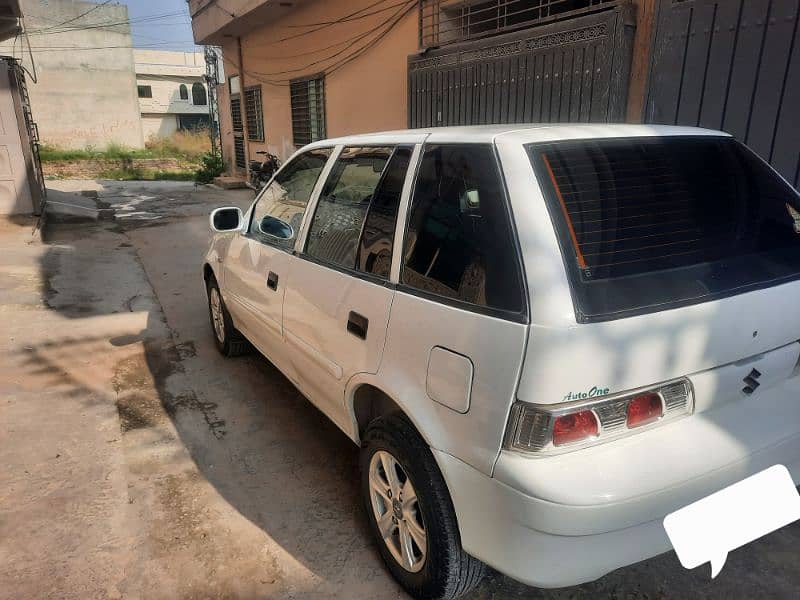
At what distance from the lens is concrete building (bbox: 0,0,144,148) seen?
96.2 feet

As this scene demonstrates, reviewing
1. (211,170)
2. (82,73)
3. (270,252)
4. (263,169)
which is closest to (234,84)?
(211,170)

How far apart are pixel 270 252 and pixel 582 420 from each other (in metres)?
2.09

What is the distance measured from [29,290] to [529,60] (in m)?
5.87

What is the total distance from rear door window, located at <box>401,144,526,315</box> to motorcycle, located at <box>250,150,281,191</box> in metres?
10.2

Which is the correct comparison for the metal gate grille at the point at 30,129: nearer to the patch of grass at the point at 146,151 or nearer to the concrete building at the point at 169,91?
the patch of grass at the point at 146,151

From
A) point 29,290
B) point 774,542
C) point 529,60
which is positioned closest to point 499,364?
point 774,542

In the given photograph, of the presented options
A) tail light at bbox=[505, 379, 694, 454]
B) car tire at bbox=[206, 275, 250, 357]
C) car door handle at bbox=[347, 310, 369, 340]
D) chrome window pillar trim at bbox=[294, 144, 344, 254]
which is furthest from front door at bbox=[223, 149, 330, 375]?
tail light at bbox=[505, 379, 694, 454]

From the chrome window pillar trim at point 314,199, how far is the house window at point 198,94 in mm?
45138

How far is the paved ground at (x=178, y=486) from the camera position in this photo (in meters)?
2.23

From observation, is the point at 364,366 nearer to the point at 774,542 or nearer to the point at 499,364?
the point at 499,364

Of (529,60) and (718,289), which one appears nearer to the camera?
(718,289)

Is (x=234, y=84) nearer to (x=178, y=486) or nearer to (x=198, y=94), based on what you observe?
(x=178, y=486)

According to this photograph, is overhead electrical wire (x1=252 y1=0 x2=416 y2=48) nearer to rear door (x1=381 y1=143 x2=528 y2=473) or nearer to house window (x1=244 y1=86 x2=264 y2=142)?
house window (x1=244 y1=86 x2=264 y2=142)

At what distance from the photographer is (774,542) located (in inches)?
94.8
